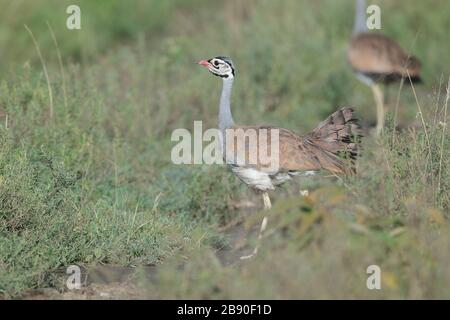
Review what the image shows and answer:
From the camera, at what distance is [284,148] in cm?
579

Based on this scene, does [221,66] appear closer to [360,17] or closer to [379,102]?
[379,102]

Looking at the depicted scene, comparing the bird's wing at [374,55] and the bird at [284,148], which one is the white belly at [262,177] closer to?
the bird at [284,148]

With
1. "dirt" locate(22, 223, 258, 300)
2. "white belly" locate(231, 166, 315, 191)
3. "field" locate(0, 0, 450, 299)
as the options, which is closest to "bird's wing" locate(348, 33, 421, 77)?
"field" locate(0, 0, 450, 299)

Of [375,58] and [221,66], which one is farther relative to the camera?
[375,58]

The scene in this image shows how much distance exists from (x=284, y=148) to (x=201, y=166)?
3.56ft

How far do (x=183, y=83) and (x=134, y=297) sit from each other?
14.2 feet

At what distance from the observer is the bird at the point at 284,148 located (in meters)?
5.75

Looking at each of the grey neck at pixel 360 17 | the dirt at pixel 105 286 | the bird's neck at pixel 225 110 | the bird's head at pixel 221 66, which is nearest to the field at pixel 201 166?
the dirt at pixel 105 286

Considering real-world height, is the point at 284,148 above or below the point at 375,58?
below

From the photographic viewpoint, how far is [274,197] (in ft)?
22.9

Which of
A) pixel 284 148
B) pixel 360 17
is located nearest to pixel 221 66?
pixel 284 148

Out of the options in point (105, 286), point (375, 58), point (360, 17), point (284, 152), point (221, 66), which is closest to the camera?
point (105, 286)
